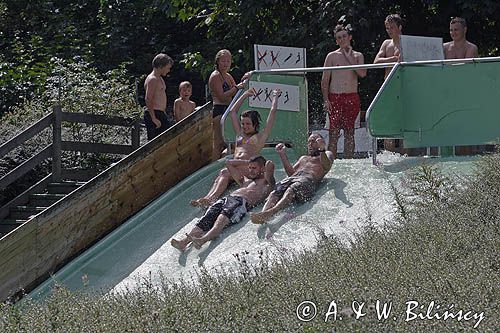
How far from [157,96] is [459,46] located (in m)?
3.90

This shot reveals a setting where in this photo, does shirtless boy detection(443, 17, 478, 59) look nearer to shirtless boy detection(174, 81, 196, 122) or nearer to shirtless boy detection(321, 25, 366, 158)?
shirtless boy detection(321, 25, 366, 158)

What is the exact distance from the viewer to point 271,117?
42.1ft

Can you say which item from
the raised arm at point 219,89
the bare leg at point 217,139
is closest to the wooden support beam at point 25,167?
the bare leg at point 217,139

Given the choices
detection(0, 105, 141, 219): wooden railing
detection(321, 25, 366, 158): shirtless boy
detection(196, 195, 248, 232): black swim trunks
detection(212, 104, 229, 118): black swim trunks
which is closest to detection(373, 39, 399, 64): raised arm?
detection(321, 25, 366, 158): shirtless boy

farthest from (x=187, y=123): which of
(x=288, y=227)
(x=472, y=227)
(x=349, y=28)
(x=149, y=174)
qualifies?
(x=472, y=227)

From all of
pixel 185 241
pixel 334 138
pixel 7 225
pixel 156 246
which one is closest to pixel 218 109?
pixel 334 138

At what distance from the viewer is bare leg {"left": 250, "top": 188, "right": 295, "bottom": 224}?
36.9 ft

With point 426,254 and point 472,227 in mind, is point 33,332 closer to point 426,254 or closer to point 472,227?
point 426,254

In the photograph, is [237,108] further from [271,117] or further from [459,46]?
[459,46]

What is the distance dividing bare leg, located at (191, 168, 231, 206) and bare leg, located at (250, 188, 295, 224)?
1.16m

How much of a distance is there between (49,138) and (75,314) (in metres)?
9.56

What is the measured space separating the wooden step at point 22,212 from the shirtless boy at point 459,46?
5988 mm

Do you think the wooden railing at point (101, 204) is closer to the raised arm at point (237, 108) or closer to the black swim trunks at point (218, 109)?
the black swim trunks at point (218, 109)

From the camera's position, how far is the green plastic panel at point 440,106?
38.2 ft
